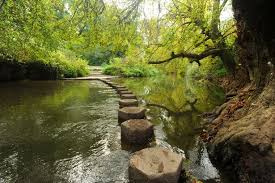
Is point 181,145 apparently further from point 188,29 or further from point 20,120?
point 188,29

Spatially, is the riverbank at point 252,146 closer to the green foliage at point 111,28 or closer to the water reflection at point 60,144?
the water reflection at point 60,144

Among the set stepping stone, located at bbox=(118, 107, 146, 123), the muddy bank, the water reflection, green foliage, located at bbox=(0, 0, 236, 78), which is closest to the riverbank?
the muddy bank

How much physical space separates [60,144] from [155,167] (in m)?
2.75

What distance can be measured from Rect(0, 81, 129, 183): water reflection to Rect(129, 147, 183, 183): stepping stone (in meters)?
0.44

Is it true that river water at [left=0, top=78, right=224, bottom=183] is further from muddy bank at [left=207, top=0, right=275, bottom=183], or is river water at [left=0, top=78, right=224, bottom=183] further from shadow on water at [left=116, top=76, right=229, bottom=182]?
muddy bank at [left=207, top=0, right=275, bottom=183]

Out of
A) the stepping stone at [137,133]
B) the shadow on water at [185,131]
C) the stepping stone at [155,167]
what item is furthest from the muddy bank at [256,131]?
the stepping stone at [137,133]

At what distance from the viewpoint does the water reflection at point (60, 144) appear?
4.55 metres

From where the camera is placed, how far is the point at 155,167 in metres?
4.03

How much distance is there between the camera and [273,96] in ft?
16.9

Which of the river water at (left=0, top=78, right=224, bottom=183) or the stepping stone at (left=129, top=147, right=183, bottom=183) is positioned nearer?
the stepping stone at (left=129, top=147, right=183, bottom=183)

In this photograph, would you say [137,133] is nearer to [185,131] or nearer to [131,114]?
[131,114]

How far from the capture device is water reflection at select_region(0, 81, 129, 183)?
455 cm

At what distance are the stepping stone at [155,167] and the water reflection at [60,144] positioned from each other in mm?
436

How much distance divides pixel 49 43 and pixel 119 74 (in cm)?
1763
